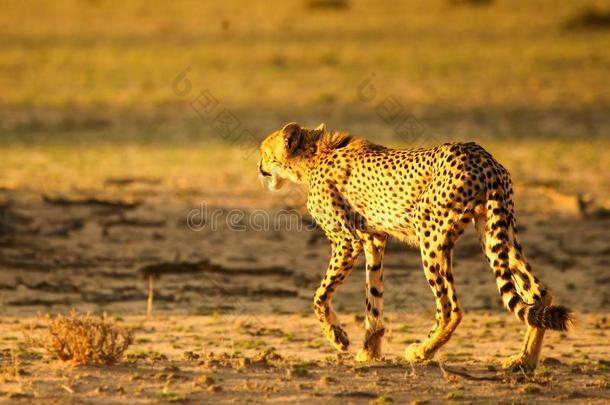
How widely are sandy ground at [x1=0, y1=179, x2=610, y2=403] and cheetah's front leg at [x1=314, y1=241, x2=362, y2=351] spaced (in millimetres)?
149

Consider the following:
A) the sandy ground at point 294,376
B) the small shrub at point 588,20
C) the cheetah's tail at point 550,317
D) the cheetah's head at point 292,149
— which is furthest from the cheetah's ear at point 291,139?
the small shrub at point 588,20

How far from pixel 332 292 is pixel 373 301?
28 centimetres

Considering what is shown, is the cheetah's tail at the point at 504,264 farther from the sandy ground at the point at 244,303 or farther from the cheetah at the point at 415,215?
the sandy ground at the point at 244,303

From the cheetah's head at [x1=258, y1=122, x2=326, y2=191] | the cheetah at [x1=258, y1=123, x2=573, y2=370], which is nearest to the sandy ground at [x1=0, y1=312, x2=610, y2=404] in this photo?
the cheetah at [x1=258, y1=123, x2=573, y2=370]

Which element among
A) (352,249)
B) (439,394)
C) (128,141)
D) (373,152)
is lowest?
(439,394)

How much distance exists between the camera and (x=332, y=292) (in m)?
8.05

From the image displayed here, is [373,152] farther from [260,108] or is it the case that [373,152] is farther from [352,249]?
[260,108]

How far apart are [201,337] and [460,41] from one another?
21.9 m

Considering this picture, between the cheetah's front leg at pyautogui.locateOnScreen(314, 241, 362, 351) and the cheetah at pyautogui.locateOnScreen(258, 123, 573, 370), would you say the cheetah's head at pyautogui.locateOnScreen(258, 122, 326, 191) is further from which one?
the cheetah's front leg at pyautogui.locateOnScreen(314, 241, 362, 351)

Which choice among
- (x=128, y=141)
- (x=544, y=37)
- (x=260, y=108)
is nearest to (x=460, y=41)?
(x=544, y=37)

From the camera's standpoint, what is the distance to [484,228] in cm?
743

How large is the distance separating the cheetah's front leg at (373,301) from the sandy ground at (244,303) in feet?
0.62

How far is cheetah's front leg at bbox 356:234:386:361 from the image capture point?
7.80 meters

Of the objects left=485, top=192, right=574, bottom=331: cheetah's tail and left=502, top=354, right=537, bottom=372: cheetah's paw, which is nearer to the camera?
left=485, top=192, right=574, bottom=331: cheetah's tail
